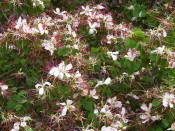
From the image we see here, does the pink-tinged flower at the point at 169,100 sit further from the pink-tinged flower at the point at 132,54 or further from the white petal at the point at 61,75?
the white petal at the point at 61,75

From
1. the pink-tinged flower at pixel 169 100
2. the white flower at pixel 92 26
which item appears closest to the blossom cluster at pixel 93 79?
the pink-tinged flower at pixel 169 100

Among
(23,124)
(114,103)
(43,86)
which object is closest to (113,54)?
(114,103)

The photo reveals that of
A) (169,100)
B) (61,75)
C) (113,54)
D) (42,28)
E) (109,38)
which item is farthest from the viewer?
(109,38)

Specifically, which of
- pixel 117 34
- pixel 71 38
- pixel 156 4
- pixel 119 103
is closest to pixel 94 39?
pixel 117 34

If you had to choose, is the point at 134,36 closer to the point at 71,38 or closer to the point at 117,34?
the point at 71,38

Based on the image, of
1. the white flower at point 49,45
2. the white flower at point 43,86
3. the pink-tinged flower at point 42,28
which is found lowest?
the white flower at point 43,86

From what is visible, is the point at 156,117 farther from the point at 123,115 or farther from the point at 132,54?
the point at 132,54

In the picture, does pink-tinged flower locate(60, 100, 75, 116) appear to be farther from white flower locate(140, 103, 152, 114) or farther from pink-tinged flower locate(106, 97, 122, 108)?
white flower locate(140, 103, 152, 114)

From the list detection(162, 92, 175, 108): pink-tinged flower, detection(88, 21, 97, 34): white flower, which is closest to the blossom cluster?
detection(162, 92, 175, 108): pink-tinged flower

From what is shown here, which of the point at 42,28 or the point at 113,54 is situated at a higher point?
the point at 42,28

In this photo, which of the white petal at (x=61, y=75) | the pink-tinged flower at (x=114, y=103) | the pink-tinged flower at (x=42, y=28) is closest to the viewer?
the white petal at (x=61, y=75)

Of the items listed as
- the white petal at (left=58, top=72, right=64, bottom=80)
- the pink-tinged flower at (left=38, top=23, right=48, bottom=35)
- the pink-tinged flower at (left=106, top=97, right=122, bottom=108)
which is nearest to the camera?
the white petal at (left=58, top=72, right=64, bottom=80)
